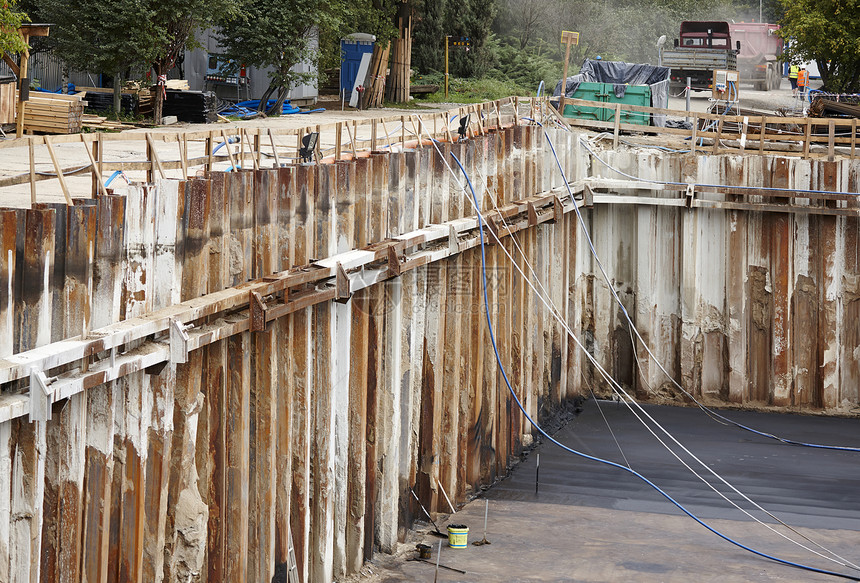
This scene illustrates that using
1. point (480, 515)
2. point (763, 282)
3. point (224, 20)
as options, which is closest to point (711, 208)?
point (763, 282)

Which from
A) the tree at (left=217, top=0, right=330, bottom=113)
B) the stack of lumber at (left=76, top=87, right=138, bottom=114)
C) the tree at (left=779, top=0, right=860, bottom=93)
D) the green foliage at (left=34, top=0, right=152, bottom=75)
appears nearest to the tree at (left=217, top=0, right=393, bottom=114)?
the tree at (left=217, top=0, right=330, bottom=113)

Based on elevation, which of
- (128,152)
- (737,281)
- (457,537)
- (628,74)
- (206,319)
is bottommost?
(457,537)

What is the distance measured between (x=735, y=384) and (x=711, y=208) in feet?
10.3

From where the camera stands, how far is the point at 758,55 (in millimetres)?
52719

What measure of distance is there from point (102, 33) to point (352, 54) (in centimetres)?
1084

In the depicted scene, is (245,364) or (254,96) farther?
(254,96)

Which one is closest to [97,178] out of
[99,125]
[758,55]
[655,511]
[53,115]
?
[655,511]

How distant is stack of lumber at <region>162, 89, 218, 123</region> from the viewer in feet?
82.8

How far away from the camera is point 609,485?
1535 centimetres

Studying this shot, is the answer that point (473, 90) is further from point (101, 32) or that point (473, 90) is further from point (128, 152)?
point (128, 152)

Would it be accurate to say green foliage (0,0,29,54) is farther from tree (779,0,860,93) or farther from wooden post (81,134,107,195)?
tree (779,0,860,93)

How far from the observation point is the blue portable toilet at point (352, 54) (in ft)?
111

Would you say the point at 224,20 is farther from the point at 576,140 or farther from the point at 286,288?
the point at 286,288

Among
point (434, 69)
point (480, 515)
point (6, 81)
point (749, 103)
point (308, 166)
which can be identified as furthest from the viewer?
point (434, 69)
